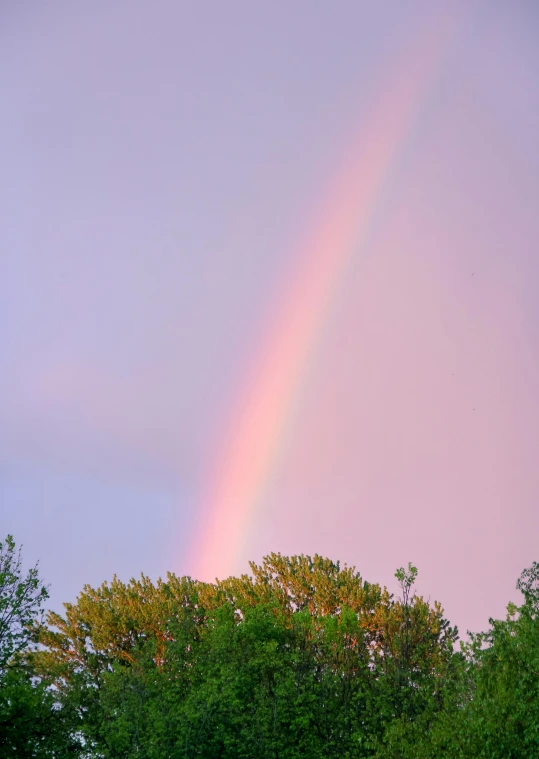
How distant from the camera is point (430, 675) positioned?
1510 inches

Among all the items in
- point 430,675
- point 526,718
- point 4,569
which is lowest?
point 526,718

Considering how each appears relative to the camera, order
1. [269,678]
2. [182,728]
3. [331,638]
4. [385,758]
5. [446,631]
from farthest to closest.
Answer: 1. [446,631]
2. [331,638]
3. [269,678]
4. [182,728]
5. [385,758]

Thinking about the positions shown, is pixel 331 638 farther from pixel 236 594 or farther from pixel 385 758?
pixel 236 594

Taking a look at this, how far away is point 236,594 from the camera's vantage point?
64062 mm

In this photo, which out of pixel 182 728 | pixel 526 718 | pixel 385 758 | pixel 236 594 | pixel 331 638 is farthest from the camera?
pixel 236 594

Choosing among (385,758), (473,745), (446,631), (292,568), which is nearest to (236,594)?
(292,568)

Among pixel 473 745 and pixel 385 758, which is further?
pixel 385 758

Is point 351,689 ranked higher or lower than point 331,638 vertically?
lower

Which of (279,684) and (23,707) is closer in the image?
(23,707)

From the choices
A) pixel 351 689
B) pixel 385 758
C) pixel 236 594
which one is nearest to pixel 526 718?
pixel 385 758

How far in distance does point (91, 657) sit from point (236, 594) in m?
11.9

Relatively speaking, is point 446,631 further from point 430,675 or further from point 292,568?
point 430,675

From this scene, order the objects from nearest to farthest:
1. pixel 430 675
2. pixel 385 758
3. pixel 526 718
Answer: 1. pixel 526 718
2. pixel 385 758
3. pixel 430 675

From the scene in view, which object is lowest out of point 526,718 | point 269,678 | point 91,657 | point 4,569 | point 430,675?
point 526,718
